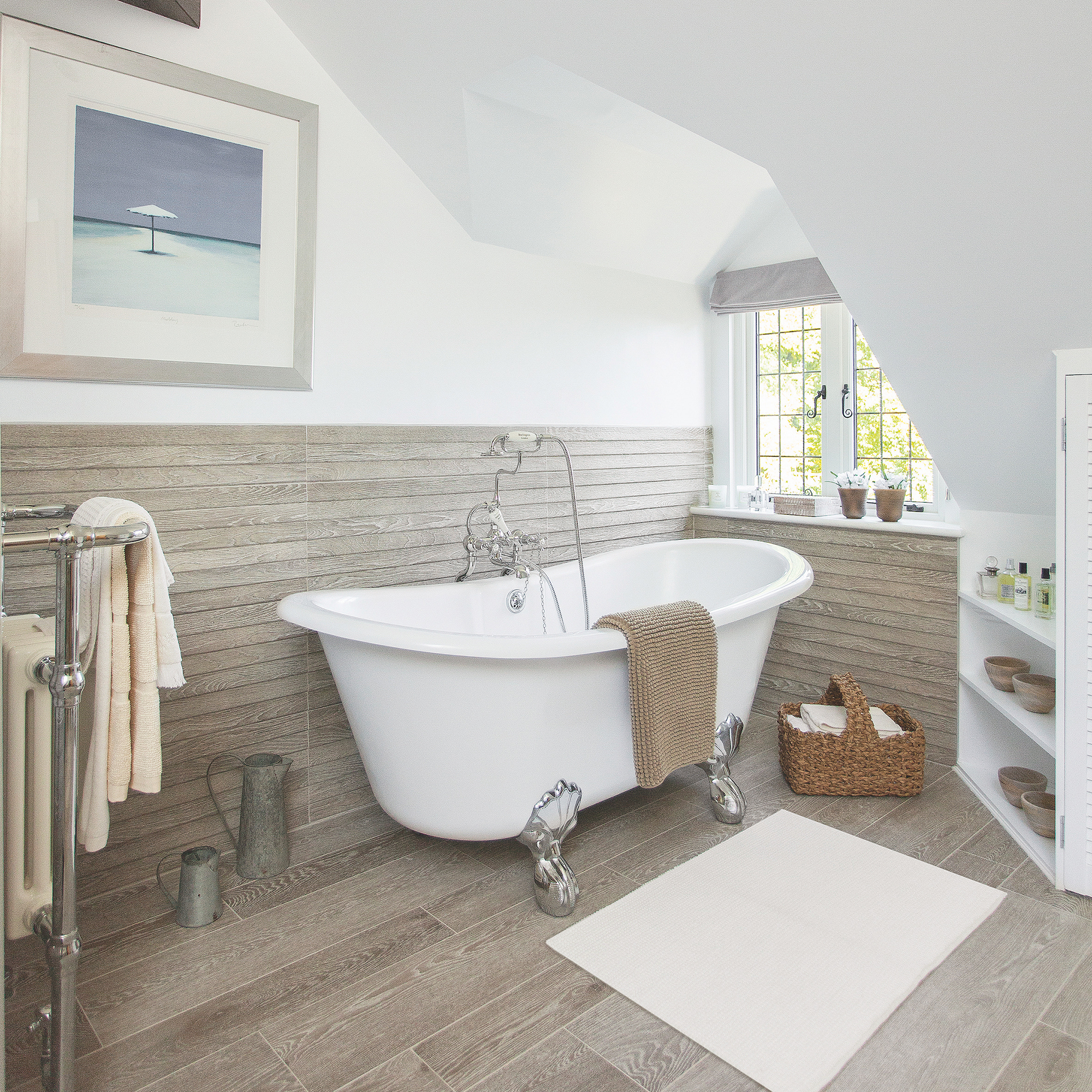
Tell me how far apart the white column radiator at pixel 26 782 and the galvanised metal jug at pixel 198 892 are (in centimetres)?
50

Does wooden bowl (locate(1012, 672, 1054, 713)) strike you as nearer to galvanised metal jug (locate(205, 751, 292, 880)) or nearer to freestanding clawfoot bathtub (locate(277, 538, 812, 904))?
freestanding clawfoot bathtub (locate(277, 538, 812, 904))

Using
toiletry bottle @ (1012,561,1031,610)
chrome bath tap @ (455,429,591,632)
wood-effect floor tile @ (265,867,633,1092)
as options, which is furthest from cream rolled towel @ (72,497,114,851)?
toiletry bottle @ (1012,561,1031,610)

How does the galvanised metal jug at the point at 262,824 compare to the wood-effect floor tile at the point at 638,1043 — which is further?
the galvanised metal jug at the point at 262,824

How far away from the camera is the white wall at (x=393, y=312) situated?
2.31m

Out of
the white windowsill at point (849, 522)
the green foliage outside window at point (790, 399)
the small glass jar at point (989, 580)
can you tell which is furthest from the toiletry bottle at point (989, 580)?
the green foliage outside window at point (790, 399)

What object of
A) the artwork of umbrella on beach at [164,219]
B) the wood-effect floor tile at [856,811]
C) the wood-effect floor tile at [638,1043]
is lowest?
the wood-effect floor tile at [638,1043]

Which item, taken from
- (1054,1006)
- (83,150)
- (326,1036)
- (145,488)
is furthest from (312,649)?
(1054,1006)

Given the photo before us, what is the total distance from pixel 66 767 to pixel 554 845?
4.02ft

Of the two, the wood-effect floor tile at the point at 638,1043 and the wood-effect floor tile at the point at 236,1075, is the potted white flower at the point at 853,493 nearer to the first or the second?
the wood-effect floor tile at the point at 638,1043

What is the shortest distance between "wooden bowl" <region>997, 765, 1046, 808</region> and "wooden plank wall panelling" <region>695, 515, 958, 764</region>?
33 centimetres

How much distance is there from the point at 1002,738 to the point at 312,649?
2414mm

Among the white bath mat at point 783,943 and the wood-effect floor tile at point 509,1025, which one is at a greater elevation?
the white bath mat at point 783,943

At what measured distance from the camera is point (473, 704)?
7.13 ft

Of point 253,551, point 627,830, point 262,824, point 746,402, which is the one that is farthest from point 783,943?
point 746,402
